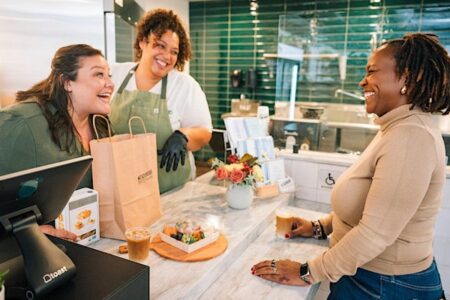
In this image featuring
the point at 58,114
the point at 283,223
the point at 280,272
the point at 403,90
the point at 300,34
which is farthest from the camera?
the point at 300,34

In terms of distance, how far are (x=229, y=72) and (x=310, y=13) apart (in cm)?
147

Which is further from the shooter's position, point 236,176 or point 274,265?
point 236,176

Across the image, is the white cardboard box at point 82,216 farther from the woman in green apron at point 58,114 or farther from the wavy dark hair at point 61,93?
the wavy dark hair at point 61,93

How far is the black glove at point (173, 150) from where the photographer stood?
6.14ft

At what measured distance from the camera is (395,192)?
3.68ft

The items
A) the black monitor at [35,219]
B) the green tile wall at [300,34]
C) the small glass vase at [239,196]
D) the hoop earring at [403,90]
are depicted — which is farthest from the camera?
the green tile wall at [300,34]

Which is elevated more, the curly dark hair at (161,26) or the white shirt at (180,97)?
the curly dark hair at (161,26)

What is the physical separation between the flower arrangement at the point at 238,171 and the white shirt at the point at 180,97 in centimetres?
46

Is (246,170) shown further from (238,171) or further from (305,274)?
(305,274)

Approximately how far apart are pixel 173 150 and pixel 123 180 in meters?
0.52

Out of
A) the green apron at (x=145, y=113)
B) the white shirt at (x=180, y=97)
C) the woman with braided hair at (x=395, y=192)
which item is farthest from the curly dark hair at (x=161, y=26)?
the woman with braided hair at (x=395, y=192)

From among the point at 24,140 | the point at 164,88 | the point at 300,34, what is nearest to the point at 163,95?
the point at 164,88

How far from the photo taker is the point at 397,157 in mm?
1130

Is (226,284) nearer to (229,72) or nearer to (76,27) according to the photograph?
(76,27)
